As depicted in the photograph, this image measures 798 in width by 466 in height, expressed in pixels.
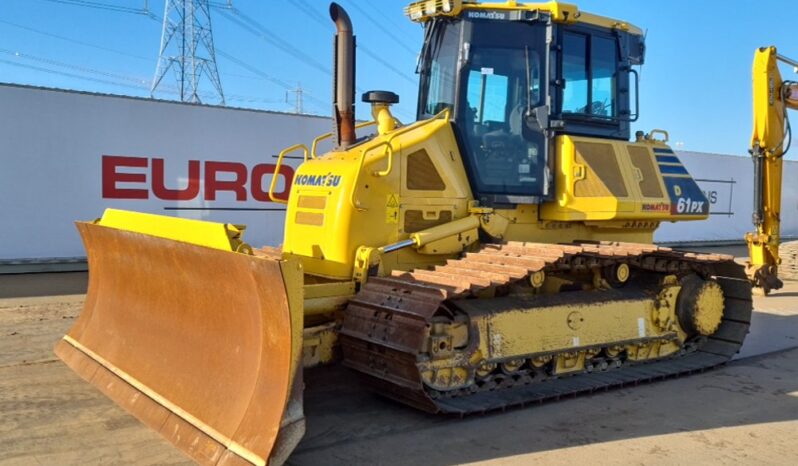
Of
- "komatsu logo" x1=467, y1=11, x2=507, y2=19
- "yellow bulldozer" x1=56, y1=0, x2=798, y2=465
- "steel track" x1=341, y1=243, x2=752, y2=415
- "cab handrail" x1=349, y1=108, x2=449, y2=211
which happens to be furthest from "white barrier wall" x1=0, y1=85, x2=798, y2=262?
"steel track" x1=341, y1=243, x2=752, y2=415

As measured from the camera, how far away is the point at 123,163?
→ 1209cm

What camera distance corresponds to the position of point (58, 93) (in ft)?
38.5

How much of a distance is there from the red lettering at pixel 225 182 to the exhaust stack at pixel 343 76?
7.06m

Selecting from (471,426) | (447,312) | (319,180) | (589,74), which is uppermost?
(589,74)

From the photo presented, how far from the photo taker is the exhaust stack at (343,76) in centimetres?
586

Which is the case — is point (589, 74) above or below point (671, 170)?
above

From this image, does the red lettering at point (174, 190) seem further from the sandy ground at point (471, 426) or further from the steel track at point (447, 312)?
the steel track at point (447, 312)

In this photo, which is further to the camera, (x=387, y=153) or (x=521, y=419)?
(x=387, y=153)

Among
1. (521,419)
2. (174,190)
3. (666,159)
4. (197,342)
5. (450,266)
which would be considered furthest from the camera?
(174,190)

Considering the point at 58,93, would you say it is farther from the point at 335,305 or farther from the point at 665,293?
the point at 665,293

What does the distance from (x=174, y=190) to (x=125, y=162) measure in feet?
3.01

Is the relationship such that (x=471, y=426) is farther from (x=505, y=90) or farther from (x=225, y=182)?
(x=225, y=182)

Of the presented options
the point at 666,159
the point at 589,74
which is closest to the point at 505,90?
the point at 589,74

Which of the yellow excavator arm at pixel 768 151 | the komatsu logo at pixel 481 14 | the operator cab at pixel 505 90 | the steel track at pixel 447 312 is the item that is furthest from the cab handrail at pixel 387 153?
the yellow excavator arm at pixel 768 151
